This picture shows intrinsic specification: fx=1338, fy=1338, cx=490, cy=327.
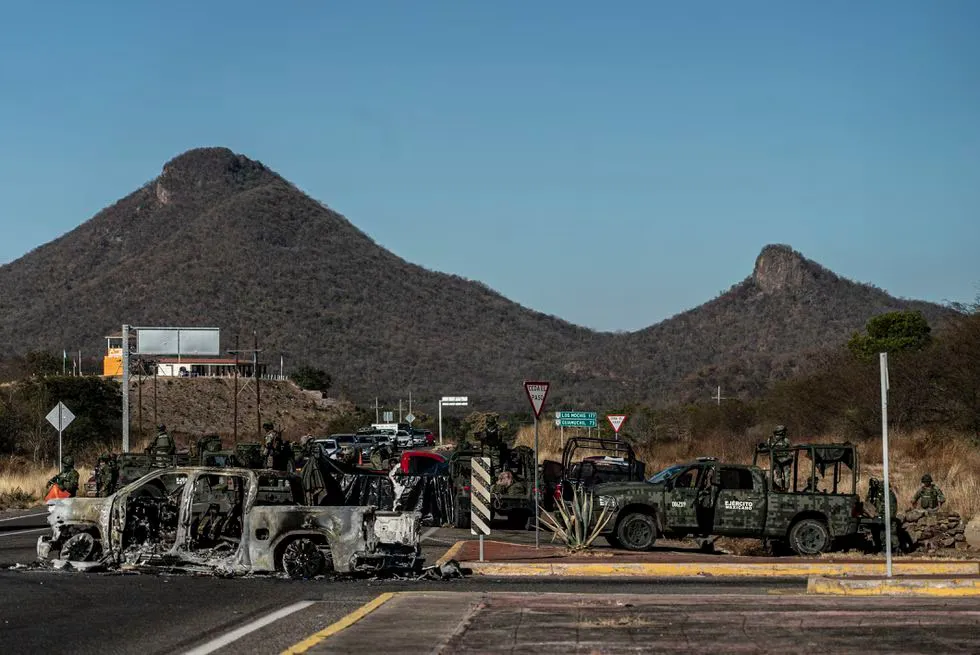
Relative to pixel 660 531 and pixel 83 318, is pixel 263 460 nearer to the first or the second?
pixel 660 531

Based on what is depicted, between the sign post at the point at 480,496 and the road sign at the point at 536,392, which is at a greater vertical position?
the road sign at the point at 536,392

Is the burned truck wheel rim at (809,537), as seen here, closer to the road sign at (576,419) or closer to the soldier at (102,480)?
the soldier at (102,480)

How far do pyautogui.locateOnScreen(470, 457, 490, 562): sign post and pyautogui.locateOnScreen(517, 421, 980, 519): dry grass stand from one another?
34.0 ft

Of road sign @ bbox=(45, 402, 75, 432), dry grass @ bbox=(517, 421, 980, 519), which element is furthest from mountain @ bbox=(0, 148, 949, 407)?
road sign @ bbox=(45, 402, 75, 432)

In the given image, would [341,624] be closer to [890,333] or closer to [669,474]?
[669,474]

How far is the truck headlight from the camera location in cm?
2220

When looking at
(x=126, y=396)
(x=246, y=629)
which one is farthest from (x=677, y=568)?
(x=126, y=396)

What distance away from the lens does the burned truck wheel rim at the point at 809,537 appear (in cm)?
2180

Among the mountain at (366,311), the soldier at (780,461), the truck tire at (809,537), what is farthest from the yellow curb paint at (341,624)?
the mountain at (366,311)

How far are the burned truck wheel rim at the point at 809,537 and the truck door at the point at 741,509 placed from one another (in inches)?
23.6

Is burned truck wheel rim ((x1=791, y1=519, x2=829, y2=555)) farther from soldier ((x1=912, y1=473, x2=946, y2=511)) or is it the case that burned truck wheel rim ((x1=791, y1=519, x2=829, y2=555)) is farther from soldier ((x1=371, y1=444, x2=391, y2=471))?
soldier ((x1=371, y1=444, x2=391, y2=471))

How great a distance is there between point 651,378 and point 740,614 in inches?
4252

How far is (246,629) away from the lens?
12523mm

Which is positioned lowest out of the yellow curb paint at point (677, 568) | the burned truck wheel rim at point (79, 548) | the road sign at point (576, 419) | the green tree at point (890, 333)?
the yellow curb paint at point (677, 568)
